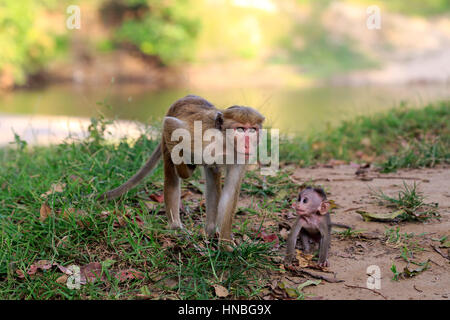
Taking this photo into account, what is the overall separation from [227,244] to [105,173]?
5.34 feet

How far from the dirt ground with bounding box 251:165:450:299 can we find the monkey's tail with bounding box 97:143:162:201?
1157mm

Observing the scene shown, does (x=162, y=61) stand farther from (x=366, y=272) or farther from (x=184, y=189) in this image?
(x=366, y=272)

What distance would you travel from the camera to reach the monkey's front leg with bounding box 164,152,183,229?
338cm

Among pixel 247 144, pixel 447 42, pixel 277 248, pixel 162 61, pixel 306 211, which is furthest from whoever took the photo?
pixel 447 42

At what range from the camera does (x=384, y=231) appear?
3475mm

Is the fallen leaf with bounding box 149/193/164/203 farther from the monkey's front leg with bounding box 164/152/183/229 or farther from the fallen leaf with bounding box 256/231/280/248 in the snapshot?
the fallen leaf with bounding box 256/231/280/248

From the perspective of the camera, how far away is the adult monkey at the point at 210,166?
2.88m

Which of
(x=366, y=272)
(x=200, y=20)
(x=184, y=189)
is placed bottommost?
(x=366, y=272)

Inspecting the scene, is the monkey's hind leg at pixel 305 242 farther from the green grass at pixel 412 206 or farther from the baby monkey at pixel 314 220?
the green grass at pixel 412 206

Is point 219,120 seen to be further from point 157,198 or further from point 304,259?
point 157,198

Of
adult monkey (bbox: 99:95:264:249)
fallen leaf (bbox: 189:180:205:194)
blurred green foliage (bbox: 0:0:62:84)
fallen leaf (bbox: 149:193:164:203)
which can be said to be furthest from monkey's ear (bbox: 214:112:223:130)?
blurred green foliage (bbox: 0:0:62:84)

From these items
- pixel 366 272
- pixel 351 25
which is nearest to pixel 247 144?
pixel 366 272

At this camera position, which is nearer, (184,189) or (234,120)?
(234,120)

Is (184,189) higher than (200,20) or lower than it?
lower
